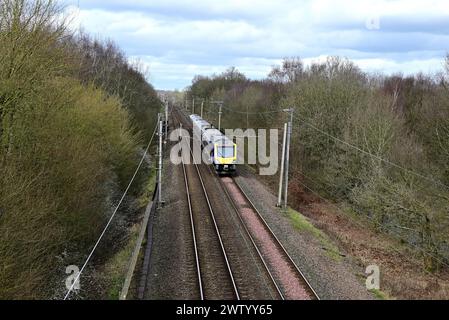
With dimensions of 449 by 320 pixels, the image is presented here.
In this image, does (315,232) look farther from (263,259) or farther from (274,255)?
(263,259)

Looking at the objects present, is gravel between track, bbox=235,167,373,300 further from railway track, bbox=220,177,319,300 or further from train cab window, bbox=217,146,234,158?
Answer: train cab window, bbox=217,146,234,158

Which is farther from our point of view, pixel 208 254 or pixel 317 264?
pixel 208 254

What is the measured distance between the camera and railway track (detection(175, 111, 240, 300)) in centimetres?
1430

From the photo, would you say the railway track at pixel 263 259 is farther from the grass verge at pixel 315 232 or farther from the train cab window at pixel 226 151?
the train cab window at pixel 226 151

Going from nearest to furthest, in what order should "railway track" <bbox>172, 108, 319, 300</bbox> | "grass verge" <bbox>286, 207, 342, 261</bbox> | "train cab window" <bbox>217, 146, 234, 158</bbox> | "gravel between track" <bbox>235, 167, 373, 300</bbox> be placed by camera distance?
"railway track" <bbox>172, 108, 319, 300</bbox> < "gravel between track" <bbox>235, 167, 373, 300</bbox> < "grass verge" <bbox>286, 207, 342, 261</bbox> < "train cab window" <bbox>217, 146, 234, 158</bbox>

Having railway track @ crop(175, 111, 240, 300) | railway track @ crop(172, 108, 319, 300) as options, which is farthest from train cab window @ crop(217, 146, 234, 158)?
railway track @ crop(172, 108, 319, 300)

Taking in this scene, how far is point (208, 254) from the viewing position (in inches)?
689

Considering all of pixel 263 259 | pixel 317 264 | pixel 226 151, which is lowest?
pixel 317 264

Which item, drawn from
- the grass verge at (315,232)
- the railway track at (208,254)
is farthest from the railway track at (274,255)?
the grass verge at (315,232)

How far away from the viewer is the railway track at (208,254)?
1430 centimetres

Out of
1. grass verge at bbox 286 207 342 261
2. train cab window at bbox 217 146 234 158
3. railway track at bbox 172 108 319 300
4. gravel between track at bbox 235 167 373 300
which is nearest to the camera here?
railway track at bbox 172 108 319 300

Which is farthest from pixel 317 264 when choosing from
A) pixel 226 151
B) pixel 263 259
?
pixel 226 151
